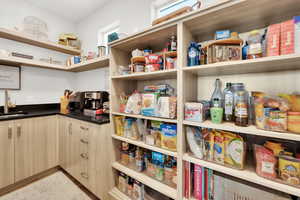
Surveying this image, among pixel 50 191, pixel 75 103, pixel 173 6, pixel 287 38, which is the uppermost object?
pixel 173 6

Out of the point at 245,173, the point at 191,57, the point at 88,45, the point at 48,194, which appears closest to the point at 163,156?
the point at 245,173

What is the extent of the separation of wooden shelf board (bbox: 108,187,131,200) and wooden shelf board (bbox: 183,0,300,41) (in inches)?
68.9

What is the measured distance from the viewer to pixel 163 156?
1.16 m

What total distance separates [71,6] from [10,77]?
5.03 feet

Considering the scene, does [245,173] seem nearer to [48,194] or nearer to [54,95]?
[48,194]

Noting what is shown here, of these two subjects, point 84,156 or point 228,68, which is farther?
point 84,156

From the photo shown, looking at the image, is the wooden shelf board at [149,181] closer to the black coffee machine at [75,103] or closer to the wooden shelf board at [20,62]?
the black coffee machine at [75,103]

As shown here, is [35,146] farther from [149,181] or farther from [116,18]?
[116,18]

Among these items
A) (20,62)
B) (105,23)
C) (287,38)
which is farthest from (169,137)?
(20,62)

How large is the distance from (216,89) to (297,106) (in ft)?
1.50

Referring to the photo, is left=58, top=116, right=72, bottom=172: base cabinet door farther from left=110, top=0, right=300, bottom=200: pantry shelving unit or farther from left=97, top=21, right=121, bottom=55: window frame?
left=97, top=21, right=121, bottom=55: window frame

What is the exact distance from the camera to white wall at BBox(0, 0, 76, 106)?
1.96m

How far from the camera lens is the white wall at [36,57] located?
196cm

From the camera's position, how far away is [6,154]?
155 cm
